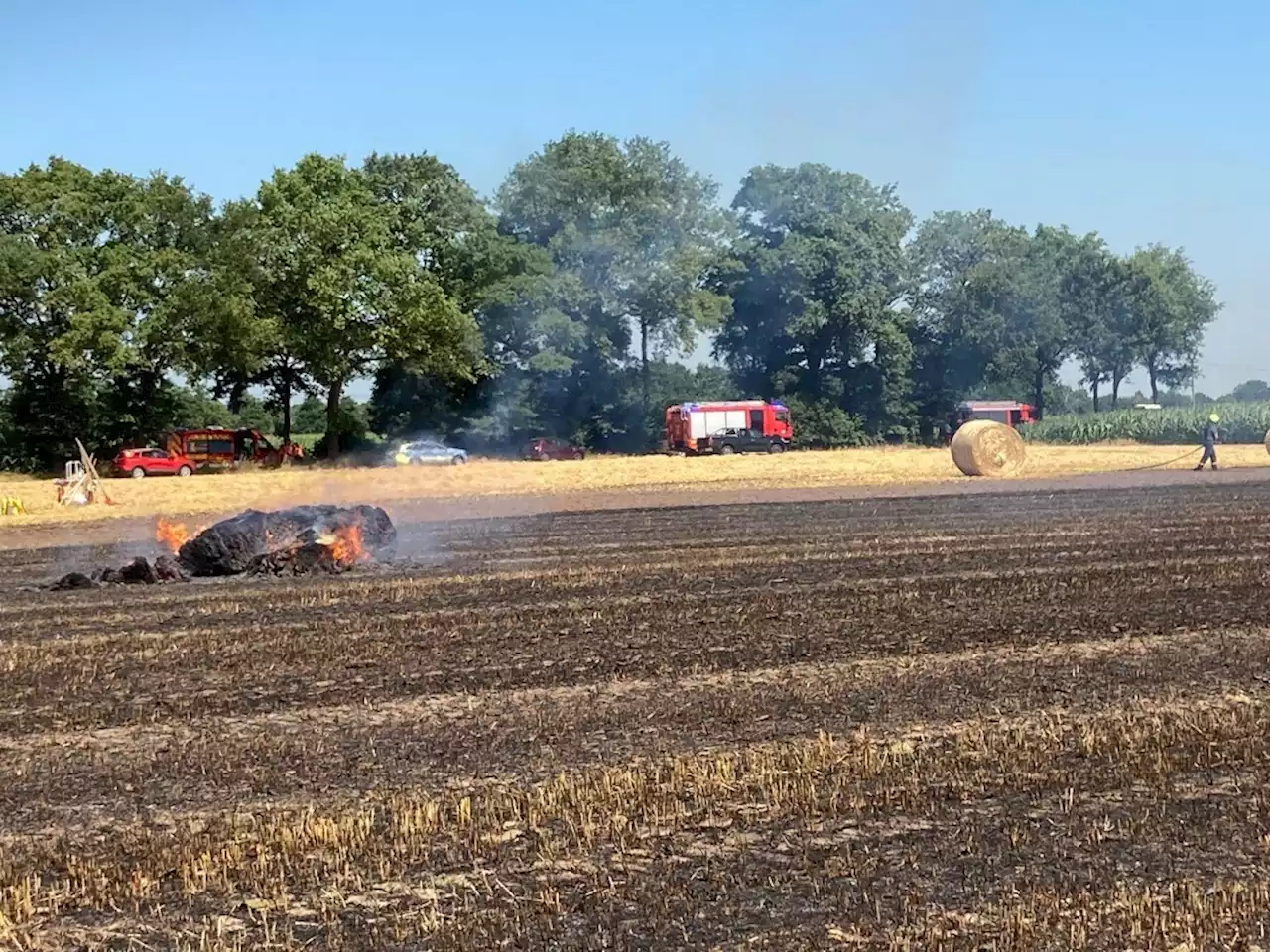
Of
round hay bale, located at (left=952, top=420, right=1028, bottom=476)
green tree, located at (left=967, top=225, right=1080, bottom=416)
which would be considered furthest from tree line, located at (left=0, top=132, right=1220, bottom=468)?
round hay bale, located at (left=952, top=420, right=1028, bottom=476)

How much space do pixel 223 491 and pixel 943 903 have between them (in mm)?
34578

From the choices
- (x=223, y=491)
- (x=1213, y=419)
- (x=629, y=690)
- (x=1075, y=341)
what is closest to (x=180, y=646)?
(x=629, y=690)

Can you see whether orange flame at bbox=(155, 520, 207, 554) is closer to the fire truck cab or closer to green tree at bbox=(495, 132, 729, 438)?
green tree at bbox=(495, 132, 729, 438)

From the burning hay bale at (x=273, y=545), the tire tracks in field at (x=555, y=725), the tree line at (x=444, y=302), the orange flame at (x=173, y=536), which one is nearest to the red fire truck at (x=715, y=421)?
the tree line at (x=444, y=302)

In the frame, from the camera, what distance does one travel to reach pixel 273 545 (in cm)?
1862

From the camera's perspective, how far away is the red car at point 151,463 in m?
53.5

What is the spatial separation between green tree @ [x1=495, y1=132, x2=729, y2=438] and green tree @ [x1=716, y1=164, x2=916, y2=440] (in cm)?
Answer: 379

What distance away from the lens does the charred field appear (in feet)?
18.9

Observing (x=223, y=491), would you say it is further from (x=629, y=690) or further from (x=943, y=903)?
(x=943, y=903)

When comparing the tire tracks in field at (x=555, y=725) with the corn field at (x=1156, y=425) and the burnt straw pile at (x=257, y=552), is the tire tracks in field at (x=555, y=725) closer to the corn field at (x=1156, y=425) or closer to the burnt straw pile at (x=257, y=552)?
the burnt straw pile at (x=257, y=552)

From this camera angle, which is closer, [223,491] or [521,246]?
[223,491]

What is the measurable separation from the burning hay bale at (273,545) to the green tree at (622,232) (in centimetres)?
2718

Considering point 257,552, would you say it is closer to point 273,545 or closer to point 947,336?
point 273,545

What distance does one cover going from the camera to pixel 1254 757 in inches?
310
